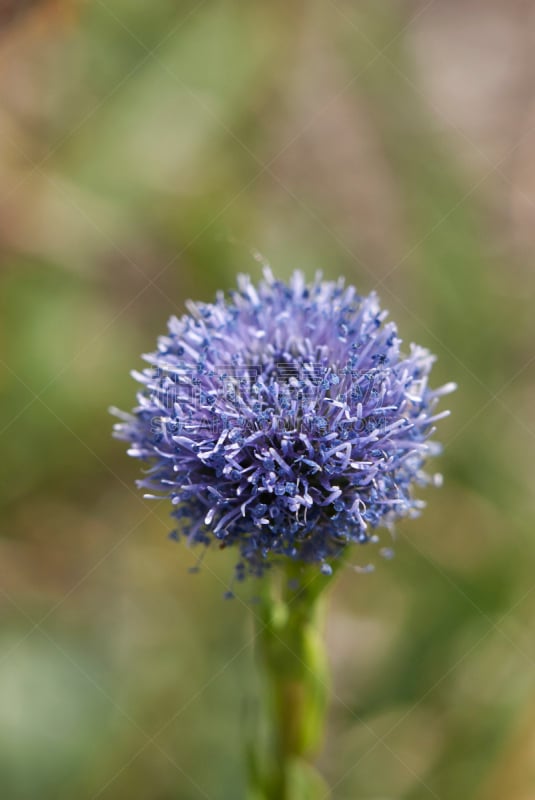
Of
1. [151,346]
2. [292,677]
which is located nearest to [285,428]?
[292,677]

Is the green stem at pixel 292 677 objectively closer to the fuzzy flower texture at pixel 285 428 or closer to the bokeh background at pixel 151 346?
the fuzzy flower texture at pixel 285 428

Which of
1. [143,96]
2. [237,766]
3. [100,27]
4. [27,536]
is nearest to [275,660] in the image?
[237,766]

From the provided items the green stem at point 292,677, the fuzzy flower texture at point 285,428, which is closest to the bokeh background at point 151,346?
the green stem at point 292,677

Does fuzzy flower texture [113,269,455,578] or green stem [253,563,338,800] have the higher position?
fuzzy flower texture [113,269,455,578]

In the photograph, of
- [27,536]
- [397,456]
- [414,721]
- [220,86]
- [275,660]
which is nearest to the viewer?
[397,456]

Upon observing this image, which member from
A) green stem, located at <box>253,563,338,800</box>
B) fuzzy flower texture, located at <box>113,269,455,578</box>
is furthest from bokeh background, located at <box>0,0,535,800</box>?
fuzzy flower texture, located at <box>113,269,455,578</box>

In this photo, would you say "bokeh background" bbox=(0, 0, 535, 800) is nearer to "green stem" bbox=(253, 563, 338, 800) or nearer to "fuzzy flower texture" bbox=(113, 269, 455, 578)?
"green stem" bbox=(253, 563, 338, 800)

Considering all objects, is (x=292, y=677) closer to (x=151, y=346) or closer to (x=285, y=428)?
(x=285, y=428)

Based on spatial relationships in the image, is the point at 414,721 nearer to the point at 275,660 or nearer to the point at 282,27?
the point at 275,660
